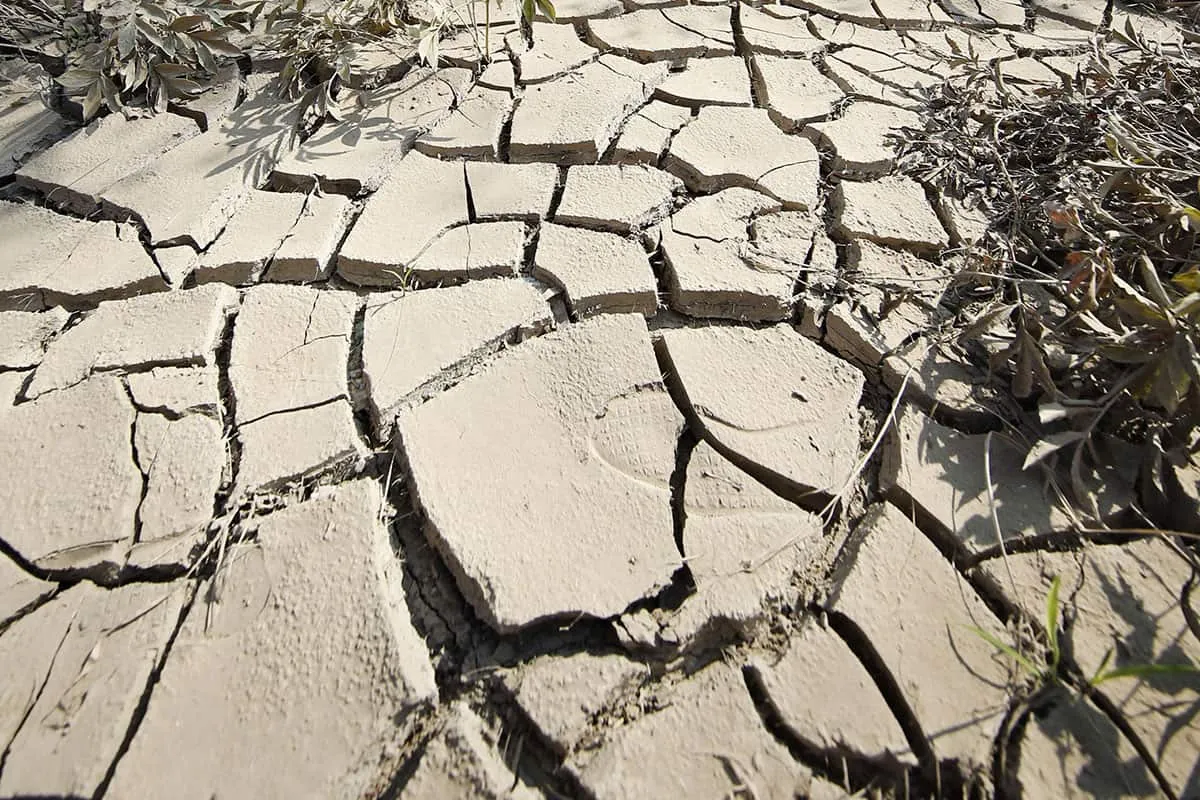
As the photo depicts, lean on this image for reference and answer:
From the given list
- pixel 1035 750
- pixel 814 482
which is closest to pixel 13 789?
pixel 814 482

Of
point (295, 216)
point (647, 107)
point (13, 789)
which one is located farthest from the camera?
point (647, 107)

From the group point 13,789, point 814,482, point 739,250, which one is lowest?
point 13,789

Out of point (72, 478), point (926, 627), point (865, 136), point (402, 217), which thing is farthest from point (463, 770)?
point (865, 136)

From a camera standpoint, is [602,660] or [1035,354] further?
[1035,354]

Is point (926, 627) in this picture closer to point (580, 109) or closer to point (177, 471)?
point (177, 471)

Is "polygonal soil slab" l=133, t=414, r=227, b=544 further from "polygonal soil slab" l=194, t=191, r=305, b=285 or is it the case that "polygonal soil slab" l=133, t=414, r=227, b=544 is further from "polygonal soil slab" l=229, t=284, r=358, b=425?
"polygonal soil slab" l=194, t=191, r=305, b=285

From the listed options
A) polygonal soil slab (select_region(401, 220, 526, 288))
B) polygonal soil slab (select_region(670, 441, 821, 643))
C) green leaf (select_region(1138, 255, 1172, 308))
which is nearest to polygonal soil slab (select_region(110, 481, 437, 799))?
polygonal soil slab (select_region(670, 441, 821, 643))

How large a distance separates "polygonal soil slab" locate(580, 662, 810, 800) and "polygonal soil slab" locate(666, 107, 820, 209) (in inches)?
48.1

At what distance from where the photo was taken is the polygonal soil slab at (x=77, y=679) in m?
0.88

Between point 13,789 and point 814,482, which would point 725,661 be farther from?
point 13,789

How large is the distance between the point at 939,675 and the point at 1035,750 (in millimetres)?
135

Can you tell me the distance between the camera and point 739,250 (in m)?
1.53

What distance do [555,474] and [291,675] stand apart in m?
0.50

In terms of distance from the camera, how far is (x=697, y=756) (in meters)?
0.88
